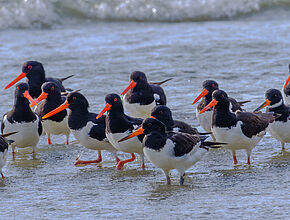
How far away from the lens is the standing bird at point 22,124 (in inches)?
292

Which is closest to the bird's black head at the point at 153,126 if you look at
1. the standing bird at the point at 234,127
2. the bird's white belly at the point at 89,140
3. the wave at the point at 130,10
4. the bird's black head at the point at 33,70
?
the standing bird at the point at 234,127

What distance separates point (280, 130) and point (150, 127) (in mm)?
1950

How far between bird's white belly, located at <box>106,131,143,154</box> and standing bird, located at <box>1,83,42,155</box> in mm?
1118

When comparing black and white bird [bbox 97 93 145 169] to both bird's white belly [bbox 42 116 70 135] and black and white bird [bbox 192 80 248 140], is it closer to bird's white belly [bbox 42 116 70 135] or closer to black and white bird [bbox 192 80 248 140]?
black and white bird [bbox 192 80 248 140]

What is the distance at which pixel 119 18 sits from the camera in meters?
17.2

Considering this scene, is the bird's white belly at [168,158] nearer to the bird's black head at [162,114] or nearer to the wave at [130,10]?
the bird's black head at [162,114]

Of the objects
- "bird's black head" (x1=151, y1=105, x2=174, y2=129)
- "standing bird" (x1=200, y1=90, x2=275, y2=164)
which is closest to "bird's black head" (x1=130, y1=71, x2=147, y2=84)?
"standing bird" (x1=200, y1=90, x2=275, y2=164)

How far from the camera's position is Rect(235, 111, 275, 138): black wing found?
6859 millimetres

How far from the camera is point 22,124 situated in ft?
24.5

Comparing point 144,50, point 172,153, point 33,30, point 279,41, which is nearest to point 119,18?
point 33,30

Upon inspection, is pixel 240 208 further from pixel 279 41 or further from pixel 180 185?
pixel 279 41

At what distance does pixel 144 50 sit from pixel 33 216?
852cm

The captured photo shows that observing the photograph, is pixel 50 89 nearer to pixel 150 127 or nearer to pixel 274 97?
pixel 150 127

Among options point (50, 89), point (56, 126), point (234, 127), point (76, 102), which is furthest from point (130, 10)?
point (234, 127)
